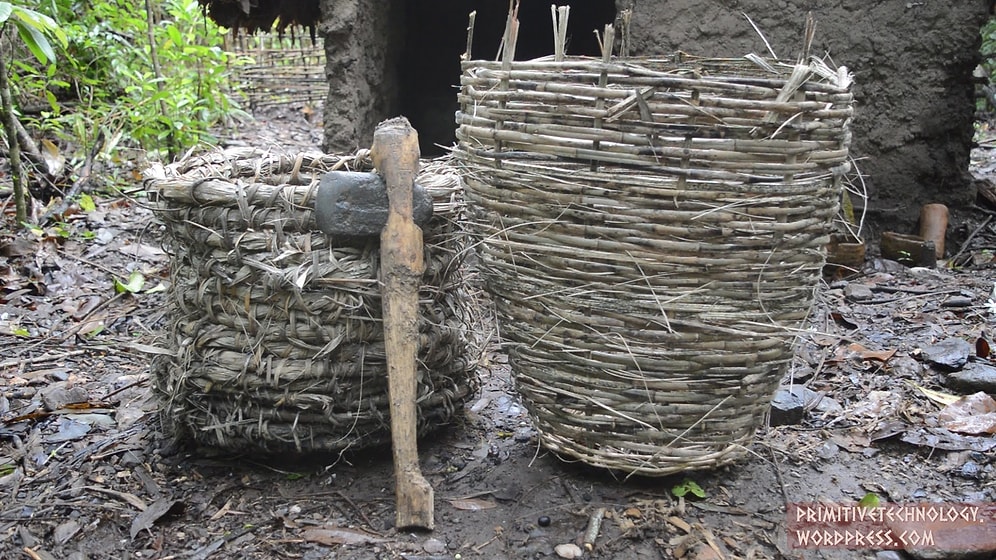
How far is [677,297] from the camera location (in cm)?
180

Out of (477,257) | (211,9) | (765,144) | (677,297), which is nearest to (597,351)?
(677,297)

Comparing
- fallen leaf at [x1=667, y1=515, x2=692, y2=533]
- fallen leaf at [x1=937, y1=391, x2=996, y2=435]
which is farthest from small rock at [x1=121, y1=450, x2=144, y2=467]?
fallen leaf at [x1=937, y1=391, x2=996, y2=435]

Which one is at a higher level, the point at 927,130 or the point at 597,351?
the point at 927,130

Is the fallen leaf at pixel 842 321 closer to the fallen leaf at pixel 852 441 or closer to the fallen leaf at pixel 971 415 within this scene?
the fallen leaf at pixel 971 415

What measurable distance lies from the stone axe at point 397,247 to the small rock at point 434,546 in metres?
0.04

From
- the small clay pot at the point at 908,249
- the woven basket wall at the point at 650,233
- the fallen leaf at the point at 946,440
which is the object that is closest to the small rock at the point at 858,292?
the small clay pot at the point at 908,249

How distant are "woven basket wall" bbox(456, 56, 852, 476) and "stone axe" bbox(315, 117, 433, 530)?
0.53 feet

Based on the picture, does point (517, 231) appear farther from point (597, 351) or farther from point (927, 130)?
point (927, 130)

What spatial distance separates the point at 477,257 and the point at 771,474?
3.26ft

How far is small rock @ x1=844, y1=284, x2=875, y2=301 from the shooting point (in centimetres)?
352

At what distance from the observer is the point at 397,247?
1.96 m

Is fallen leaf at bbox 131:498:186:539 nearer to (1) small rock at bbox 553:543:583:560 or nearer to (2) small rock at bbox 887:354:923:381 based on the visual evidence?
(1) small rock at bbox 553:543:583:560

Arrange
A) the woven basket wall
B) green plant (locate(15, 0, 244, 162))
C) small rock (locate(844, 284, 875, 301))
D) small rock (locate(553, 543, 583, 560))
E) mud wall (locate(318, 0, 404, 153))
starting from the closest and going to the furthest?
the woven basket wall, small rock (locate(553, 543, 583, 560)), small rock (locate(844, 284, 875, 301)), mud wall (locate(318, 0, 404, 153)), green plant (locate(15, 0, 244, 162))

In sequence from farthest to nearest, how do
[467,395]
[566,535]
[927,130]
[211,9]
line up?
[211,9], [927,130], [467,395], [566,535]
